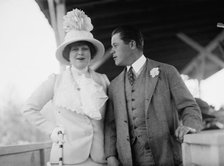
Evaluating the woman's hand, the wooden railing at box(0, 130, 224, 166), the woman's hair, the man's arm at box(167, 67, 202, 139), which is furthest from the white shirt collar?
the wooden railing at box(0, 130, 224, 166)

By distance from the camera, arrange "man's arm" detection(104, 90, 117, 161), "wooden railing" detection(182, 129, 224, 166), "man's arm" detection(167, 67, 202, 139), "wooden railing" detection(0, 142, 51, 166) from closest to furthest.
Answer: "wooden railing" detection(182, 129, 224, 166)
"man's arm" detection(167, 67, 202, 139)
"man's arm" detection(104, 90, 117, 161)
"wooden railing" detection(0, 142, 51, 166)

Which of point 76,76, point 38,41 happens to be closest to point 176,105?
point 76,76

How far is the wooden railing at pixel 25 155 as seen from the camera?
130 inches

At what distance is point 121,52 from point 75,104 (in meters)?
0.53

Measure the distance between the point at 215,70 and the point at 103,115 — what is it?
34.3 ft

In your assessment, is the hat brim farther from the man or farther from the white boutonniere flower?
the white boutonniere flower

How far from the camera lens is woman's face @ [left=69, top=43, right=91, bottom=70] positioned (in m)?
2.57

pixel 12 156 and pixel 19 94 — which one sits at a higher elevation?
pixel 19 94

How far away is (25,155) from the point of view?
3.80 m

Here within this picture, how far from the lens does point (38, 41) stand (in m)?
33.3

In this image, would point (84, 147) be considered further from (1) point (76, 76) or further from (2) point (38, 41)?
(2) point (38, 41)

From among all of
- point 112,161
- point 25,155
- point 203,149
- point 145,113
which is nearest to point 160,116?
point 145,113

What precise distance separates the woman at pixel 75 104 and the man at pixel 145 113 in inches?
4.4

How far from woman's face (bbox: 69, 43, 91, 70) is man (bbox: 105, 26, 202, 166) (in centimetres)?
23
